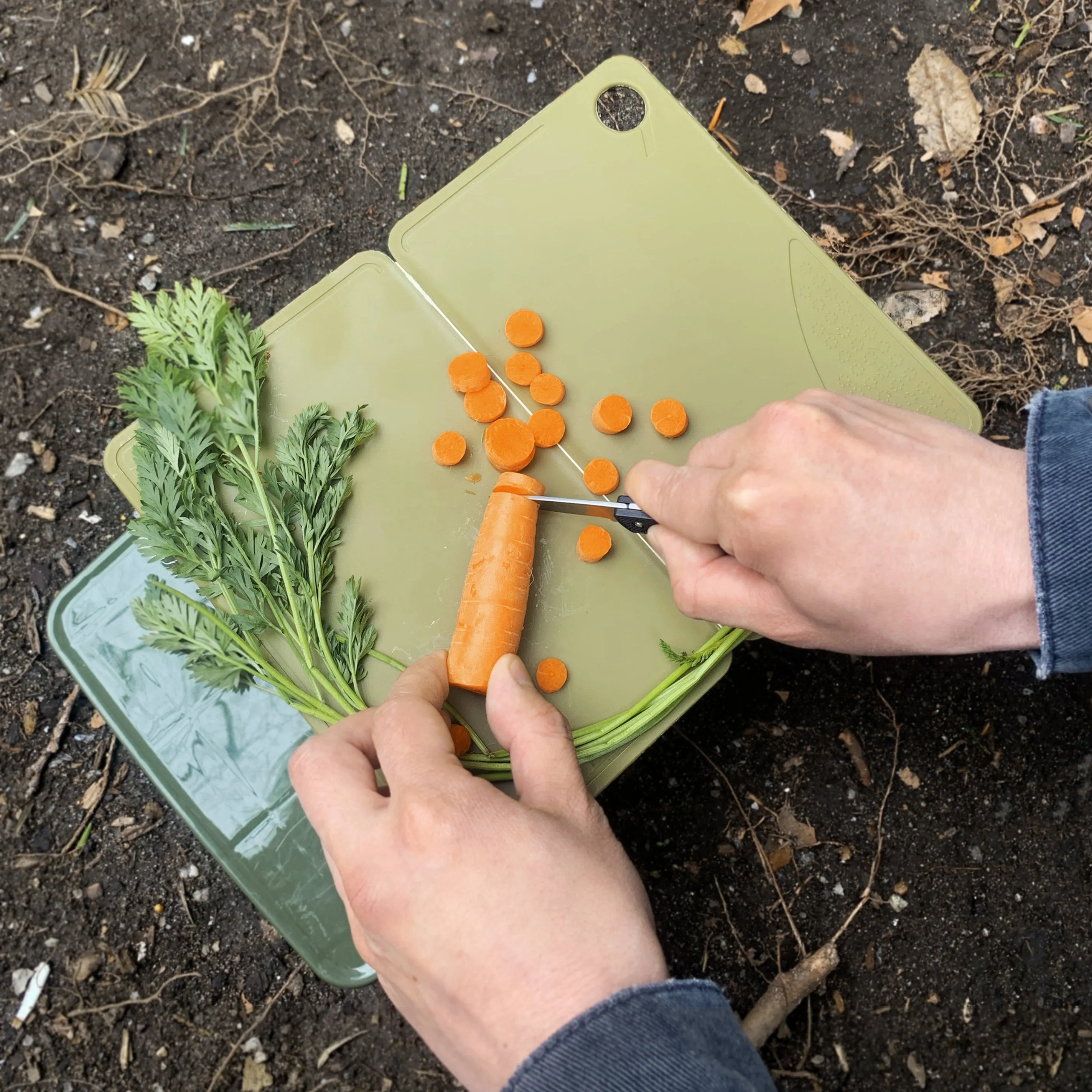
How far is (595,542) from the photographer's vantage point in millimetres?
2102

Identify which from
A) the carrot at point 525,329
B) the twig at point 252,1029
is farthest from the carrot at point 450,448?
the twig at point 252,1029

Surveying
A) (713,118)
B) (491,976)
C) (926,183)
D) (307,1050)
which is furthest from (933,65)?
(307,1050)

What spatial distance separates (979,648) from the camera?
1.56 metres

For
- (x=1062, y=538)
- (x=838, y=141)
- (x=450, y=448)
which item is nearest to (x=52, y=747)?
(x=450, y=448)

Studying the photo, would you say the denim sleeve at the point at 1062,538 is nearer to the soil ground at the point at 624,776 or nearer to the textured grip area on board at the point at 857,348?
the textured grip area on board at the point at 857,348

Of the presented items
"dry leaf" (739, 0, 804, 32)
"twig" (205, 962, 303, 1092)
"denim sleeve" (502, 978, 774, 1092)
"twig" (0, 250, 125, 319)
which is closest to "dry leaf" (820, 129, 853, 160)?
"dry leaf" (739, 0, 804, 32)

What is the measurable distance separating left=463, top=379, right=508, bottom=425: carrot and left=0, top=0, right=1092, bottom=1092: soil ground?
1234mm

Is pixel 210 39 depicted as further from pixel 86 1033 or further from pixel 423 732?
pixel 86 1033

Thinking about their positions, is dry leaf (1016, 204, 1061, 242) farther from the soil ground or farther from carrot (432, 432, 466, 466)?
carrot (432, 432, 466, 466)

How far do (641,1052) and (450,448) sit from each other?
54.8 inches

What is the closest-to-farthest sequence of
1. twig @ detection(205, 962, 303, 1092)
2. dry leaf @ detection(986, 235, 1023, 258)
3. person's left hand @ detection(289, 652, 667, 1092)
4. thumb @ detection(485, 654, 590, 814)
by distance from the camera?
1. person's left hand @ detection(289, 652, 667, 1092)
2. thumb @ detection(485, 654, 590, 814)
3. twig @ detection(205, 962, 303, 1092)
4. dry leaf @ detection(986, 235, 1023, 258)

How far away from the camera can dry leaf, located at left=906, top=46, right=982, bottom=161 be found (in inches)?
124

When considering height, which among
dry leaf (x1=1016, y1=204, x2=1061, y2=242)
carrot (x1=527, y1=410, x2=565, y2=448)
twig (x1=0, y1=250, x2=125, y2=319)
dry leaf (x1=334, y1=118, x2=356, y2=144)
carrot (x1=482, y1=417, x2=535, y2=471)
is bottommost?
dry leaf (x1=1016, y1=204, x2=1061, y2=242)

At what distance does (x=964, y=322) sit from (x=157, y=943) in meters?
3.53
